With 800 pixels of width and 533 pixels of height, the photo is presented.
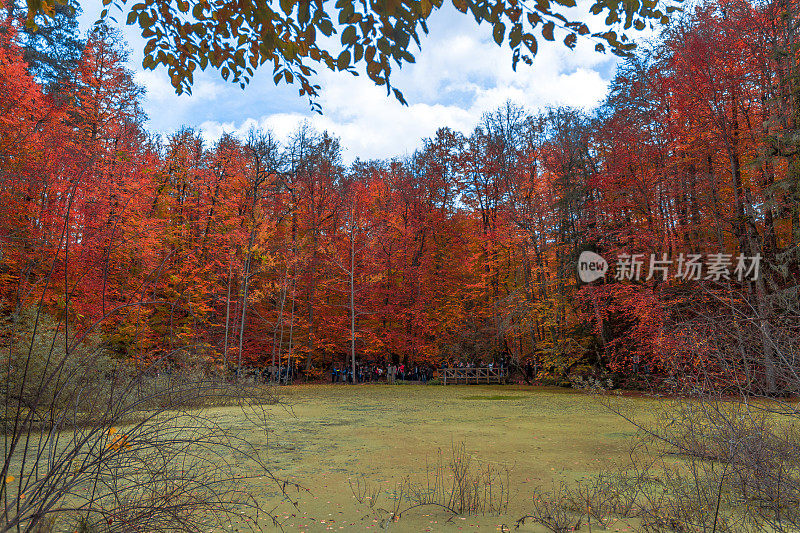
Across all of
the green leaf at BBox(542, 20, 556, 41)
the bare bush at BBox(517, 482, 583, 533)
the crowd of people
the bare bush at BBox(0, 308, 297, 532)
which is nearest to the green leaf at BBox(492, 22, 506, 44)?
the green leaf at BBox(542, 20, 556, 41)

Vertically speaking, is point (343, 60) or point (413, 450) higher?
point (343, 60)

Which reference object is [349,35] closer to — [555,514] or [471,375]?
[555,514]

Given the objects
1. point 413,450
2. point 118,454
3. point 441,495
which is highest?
point 118,454

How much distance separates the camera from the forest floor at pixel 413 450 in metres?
3.41

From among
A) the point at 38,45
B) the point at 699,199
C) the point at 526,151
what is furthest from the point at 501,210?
the point at 38,45

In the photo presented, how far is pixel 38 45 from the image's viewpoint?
59.3 feet

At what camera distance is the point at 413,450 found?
5.82 metres

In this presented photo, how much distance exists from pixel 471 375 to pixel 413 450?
46.3 ft

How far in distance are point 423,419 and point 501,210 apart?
1249cm

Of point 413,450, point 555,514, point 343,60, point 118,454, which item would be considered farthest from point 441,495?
point 343,60

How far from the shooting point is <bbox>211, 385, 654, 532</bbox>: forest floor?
11.2ft

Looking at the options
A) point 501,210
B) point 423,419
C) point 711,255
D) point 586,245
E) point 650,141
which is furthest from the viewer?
point 501,210

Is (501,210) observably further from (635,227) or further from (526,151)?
(635,227)

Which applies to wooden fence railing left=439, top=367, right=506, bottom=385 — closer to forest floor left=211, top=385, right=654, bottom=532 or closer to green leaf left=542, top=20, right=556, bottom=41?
forest floor left=211, top=385, right=654, bottom=532
